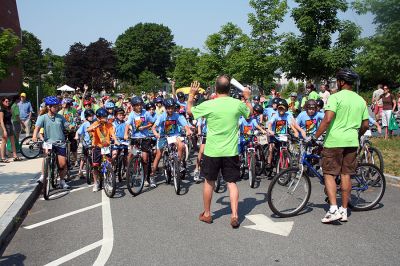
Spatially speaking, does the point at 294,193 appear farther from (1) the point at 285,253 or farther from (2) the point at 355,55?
(2) the point at 355,55

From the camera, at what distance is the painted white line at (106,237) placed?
4891mm

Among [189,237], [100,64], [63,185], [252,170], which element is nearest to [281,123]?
[252,170]

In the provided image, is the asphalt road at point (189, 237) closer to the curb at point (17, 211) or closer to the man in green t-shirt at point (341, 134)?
the curb at point (17, 211)

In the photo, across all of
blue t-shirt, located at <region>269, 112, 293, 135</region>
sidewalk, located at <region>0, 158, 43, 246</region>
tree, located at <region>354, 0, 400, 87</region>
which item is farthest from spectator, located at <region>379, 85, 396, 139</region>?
sidewalk, located at <region>0, 158, 43, 246</region>

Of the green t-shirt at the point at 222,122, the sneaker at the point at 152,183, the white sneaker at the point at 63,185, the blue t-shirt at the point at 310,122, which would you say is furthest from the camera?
the white sneaker at the point at 63,185

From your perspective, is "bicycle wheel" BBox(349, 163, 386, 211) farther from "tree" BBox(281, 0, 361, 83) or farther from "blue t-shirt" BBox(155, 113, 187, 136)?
"tree" BBox(281, 0, 361, 83)

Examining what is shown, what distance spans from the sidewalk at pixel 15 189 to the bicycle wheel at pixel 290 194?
3736mm

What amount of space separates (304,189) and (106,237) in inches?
115

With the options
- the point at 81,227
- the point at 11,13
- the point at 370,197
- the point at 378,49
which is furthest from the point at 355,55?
the point at 11,13

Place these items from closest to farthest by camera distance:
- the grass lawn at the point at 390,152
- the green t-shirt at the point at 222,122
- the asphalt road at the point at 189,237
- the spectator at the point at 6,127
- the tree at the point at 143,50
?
A: the asphalt road at the point at 189,237 → the green t-shirt at the point at 222,122 → the grass lawn at the point at 390,152 → the spectator at the point at 6,127 → the tree at the point at 143,50

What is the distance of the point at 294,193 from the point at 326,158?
74cm

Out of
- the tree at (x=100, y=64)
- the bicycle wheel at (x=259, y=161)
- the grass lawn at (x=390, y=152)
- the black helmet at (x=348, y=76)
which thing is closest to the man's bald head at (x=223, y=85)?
the black helmet at (x=348, y=76)

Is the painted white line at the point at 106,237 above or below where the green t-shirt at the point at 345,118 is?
below

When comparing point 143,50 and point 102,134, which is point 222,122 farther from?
point 143,50
